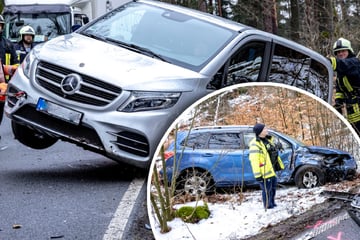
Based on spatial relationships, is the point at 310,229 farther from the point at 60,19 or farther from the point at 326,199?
the point at 60,19

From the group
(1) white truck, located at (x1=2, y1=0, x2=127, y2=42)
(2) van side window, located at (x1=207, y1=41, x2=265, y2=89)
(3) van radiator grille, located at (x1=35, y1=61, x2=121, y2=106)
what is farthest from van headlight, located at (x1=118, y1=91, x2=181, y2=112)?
(1) white truck, located at (x1=2, y1=0, x2=127, y2=42)

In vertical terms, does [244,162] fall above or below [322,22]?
below

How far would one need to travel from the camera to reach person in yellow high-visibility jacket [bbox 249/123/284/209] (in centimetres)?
246

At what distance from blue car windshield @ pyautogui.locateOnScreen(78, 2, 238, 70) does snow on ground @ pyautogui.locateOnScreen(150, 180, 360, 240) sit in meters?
3.85

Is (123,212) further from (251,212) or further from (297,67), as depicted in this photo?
(251,212)

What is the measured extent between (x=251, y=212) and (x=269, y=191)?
10cm

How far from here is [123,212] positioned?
528 centimetres

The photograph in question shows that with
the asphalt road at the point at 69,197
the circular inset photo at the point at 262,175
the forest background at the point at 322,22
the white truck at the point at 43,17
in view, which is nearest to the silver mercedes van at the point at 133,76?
the asphalt road at the point at 69,197

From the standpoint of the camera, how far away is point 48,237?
15.0 ft

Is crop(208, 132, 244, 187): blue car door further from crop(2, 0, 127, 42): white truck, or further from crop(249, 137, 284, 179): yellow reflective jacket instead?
crop(2, 0, 127, 42): white truck

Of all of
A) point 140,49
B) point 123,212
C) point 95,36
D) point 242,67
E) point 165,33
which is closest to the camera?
point 123,212

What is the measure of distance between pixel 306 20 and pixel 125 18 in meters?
12.3

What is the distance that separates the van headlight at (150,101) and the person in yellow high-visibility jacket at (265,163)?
11.1 ft

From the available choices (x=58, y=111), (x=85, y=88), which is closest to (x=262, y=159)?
(x=85, y=88)
